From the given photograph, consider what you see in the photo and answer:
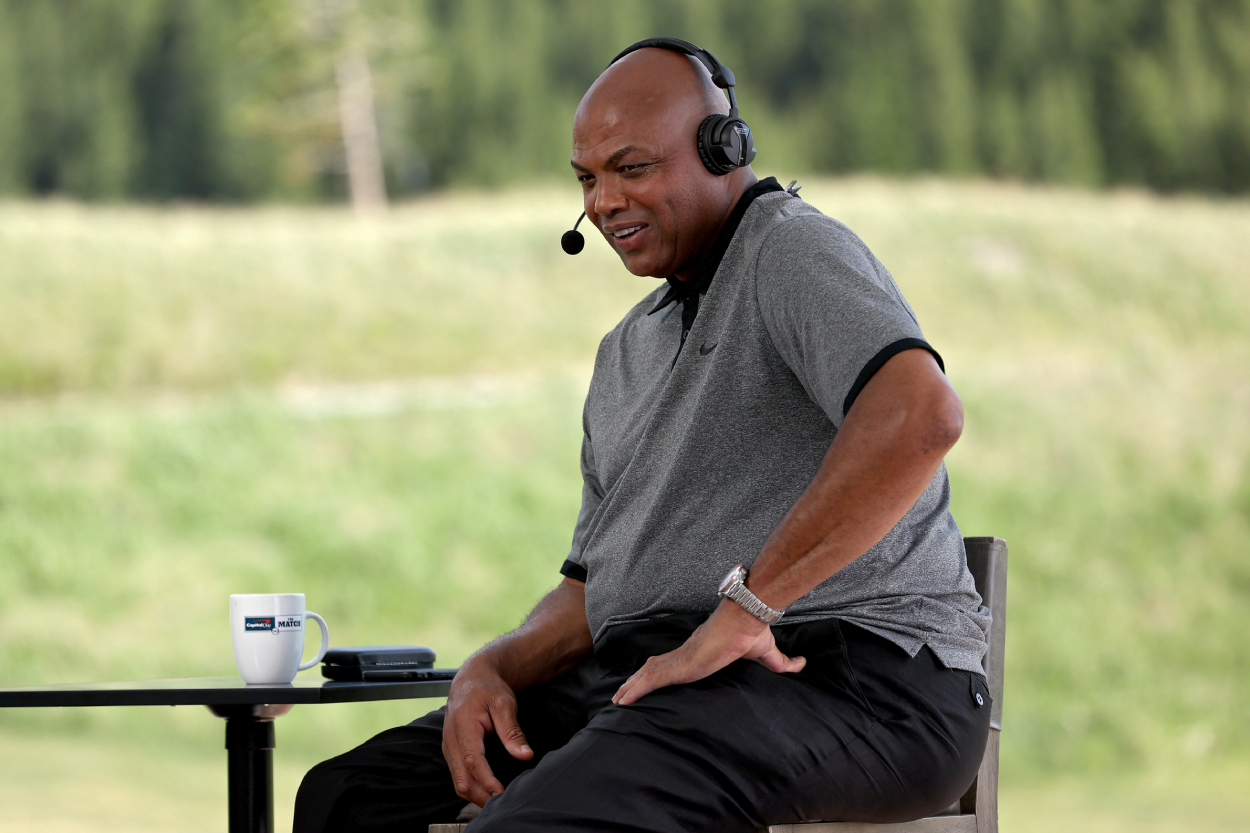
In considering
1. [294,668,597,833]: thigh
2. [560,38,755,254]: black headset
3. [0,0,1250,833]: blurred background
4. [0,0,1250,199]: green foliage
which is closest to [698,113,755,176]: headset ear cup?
[560,38,755,254]: black headset

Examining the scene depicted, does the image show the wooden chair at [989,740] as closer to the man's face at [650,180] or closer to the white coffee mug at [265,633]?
the white coffee mug at [265,633]

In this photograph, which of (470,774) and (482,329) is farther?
(482,329)

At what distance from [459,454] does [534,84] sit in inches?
166

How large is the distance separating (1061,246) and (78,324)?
20.5 ft

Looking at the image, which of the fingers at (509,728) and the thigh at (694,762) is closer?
the thigh at (694,762)

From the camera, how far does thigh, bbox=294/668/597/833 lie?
1492mm

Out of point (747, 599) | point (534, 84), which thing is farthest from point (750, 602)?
point (534, 84)

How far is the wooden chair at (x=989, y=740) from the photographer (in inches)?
51.7

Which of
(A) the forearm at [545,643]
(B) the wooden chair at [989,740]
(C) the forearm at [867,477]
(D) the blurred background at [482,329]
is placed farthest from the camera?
(D) the blurred background at [482,329]

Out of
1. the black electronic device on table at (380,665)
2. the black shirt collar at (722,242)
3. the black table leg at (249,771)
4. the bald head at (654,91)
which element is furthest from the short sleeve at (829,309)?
the black table leg at (249,771)

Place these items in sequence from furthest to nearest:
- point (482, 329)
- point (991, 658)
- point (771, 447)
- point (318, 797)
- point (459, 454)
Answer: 1. point (482, 329)
2. point (459, 454)
3. point (318, 797)
4. point (991, 658)
5. point (771, 447)

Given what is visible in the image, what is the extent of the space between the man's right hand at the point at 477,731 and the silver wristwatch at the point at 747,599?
1.33 feet

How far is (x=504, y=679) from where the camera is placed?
5.11 ft

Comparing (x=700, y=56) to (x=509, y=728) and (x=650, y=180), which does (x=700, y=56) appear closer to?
(x=650, y=180)
